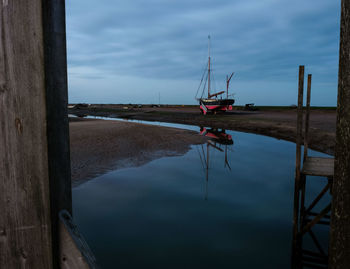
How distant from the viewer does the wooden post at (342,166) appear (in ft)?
4.89

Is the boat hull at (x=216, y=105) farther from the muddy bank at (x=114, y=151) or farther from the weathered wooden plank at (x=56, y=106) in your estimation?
the weathered wooden plank at (x=56, y=106)

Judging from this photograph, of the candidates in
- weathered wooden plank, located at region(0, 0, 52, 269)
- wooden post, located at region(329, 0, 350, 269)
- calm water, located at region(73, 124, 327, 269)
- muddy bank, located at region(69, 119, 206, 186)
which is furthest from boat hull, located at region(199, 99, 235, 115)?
weathered wooden plank, located at region(0, 0, 52, 269)

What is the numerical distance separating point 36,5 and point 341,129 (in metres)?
1.89

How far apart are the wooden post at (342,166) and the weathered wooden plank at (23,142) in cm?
170

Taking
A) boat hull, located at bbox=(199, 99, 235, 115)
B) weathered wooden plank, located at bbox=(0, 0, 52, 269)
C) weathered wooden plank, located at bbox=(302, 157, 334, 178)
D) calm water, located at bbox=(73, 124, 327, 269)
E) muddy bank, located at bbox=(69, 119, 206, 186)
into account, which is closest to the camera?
weathered wooden plank, located at bbox=(0, 0, 52, 269)

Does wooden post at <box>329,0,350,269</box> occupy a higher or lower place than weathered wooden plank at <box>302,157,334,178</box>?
higher

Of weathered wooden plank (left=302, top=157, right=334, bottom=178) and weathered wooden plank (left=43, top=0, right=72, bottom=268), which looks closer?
weathered wooden plank (left=43, top=0, right=72, bottom=268)

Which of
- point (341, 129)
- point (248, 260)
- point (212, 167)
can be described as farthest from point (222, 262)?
point (212, 167)

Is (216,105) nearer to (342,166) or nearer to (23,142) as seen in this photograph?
(342,166)

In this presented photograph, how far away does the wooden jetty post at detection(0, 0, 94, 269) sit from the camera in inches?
40.6

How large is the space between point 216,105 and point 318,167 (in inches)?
1853

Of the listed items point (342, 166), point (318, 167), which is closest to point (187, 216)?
point (318, 167)

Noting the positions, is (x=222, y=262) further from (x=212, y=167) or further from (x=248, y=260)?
(x=212, y=167)

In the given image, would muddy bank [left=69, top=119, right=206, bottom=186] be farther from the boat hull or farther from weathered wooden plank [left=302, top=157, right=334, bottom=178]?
the boat hull
